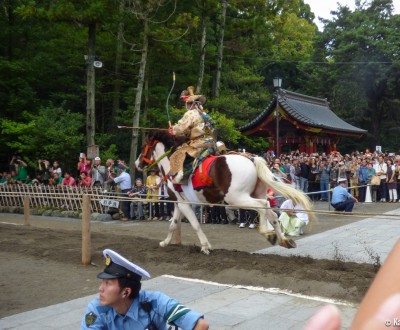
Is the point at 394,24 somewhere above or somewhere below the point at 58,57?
above

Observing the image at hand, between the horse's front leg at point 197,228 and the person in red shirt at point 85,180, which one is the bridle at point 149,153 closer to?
the horse's front leg at point 197,228

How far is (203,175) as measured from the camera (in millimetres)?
8086

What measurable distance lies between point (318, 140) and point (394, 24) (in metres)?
12.4

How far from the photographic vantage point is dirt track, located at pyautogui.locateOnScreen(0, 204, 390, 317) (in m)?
6.21

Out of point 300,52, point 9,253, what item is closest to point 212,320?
point 9,253

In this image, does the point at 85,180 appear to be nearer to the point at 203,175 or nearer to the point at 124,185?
the point at 124,185

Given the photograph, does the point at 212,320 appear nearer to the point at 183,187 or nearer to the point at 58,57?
the point at 183,187

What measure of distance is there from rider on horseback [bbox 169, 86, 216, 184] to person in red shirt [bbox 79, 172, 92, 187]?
8.30 m

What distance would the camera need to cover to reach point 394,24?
31.4 meters

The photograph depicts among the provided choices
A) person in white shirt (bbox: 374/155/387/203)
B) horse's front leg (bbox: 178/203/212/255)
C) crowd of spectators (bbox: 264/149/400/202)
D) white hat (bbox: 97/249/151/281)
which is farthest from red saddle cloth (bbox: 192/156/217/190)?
person in white shirt (bbox: 374/155/387/203)

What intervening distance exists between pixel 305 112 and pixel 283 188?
57.1 ft

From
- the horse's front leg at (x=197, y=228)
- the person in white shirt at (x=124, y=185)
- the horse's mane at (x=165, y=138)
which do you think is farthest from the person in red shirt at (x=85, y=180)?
the horse's front leg at (x=197, y=228)

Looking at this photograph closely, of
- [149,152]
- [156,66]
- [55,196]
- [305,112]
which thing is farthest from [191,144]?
[305,112]

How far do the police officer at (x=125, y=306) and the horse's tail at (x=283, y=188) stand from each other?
4.52 m
